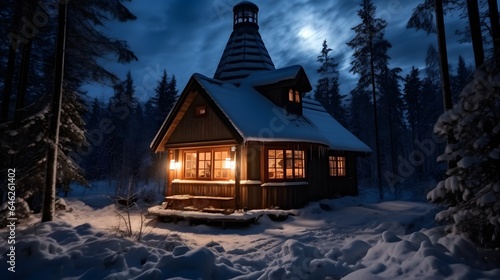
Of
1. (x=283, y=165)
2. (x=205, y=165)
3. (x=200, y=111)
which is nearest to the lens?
(x=283, y=165)

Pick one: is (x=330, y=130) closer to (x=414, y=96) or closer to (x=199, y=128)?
(x=199, y=128)

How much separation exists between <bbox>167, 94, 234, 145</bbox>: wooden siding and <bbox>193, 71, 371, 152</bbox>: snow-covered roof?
806 millimetres

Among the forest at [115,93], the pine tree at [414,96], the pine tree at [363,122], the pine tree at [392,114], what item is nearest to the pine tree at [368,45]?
the forest at [115,93]

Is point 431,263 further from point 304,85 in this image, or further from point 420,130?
point 420,130

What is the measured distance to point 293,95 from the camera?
17.0 meters

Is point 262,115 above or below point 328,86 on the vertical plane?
below

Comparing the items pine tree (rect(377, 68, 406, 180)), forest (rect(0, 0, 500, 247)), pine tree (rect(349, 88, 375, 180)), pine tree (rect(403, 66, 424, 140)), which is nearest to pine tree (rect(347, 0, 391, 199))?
forest (rect(0, 0, 500, 247))

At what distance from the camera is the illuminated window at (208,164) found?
46.2 feet

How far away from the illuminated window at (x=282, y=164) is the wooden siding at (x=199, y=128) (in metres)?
2.18

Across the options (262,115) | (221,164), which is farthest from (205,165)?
(262,115)

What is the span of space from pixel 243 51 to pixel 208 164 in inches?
374

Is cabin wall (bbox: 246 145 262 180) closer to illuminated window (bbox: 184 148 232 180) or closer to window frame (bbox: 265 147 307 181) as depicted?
window frame (bbox: 265 147 307 181)

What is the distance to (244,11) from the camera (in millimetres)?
22688

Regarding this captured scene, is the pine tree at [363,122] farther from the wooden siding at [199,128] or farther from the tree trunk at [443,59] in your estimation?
the tree trunk at [443,59]
